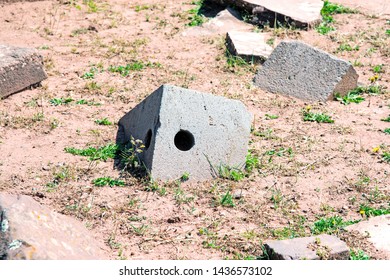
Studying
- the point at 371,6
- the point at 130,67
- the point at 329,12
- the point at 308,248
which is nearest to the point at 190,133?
the point at 308,248

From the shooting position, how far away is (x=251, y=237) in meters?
5.05

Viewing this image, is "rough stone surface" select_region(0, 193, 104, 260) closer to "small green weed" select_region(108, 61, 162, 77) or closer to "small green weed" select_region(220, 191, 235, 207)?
"small green weed" select_region(220, 191, 235, 207)

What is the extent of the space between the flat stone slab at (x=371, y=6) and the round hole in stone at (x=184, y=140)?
462 cm

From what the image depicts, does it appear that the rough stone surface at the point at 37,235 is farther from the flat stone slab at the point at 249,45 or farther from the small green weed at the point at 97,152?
the flat stone slab at the point at 249,45

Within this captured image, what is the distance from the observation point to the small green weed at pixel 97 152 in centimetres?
616

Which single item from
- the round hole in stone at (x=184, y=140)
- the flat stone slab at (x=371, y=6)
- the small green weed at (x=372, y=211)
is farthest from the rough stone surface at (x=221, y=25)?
the small green weed at (x=372, y=211)

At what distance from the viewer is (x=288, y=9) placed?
30.5 feet

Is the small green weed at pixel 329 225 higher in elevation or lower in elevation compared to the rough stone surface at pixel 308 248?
lower

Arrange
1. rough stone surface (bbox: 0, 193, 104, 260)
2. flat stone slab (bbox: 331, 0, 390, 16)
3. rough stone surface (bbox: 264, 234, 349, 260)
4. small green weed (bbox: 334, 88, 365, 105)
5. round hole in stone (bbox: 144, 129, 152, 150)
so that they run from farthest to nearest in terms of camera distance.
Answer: flat stone slab (bbox: 331, 0, 390, 16) → small green weed (bbox: 334, 88, 365, 105) → round hole in stone (bbox: 144, 129, 152, 150) → rough stone surface (bbox: 264, 234, 349, 260) → rough stone surface (bbox: 0, 193, 104, 260)

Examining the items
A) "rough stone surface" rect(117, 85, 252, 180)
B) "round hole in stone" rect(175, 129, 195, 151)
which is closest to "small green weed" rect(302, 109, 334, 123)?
"rough stone surface" rect(117, 85, 252, 180)

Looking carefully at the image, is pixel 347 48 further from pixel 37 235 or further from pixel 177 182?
pixel 37 235

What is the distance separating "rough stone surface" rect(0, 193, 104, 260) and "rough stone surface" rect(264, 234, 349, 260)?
116 cm

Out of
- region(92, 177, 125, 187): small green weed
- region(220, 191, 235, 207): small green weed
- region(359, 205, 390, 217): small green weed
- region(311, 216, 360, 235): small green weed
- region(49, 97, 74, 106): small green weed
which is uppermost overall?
region(359, 205, 390, 217): small green weed

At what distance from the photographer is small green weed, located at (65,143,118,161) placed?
20.2 ft
